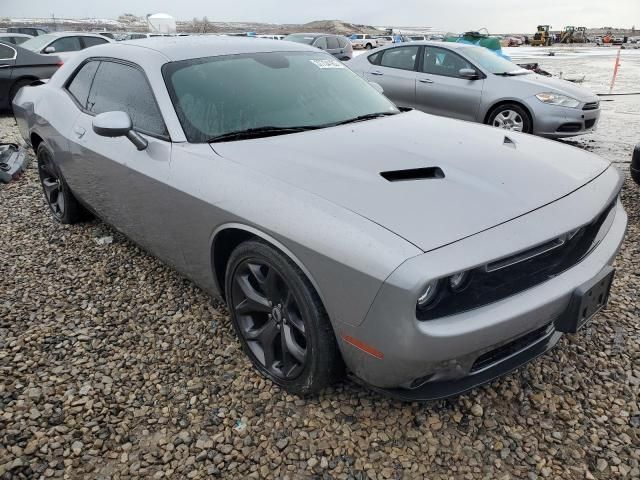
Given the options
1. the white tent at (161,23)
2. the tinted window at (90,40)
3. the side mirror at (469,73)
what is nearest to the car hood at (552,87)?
the side mirror at (469,73)

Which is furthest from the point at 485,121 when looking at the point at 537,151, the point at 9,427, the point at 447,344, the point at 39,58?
the point at 39,58

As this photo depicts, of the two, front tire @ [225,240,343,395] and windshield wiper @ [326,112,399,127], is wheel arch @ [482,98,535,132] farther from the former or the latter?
front tire @ [225,240,343,395]

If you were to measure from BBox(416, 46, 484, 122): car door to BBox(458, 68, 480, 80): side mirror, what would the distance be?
5 centimetres

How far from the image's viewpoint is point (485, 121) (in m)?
7.00

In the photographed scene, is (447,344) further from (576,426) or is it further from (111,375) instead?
(111,375)

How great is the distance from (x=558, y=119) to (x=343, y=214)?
5.76m

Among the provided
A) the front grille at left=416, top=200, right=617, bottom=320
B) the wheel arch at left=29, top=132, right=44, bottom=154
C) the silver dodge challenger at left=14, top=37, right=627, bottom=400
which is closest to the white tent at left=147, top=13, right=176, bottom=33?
the wheel arch at left=29, top=132, right=44, bottom=154

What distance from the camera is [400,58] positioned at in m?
7.78

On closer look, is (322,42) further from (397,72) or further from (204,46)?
(204,46)

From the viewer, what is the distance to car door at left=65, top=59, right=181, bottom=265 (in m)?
2.63

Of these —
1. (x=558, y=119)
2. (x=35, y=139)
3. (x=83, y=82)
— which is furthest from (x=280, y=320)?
(x=558, y=119)

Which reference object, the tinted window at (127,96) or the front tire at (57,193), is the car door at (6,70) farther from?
the tinted window at (127,96)

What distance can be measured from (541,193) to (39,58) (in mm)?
9735

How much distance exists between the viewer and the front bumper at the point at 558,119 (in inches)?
255
